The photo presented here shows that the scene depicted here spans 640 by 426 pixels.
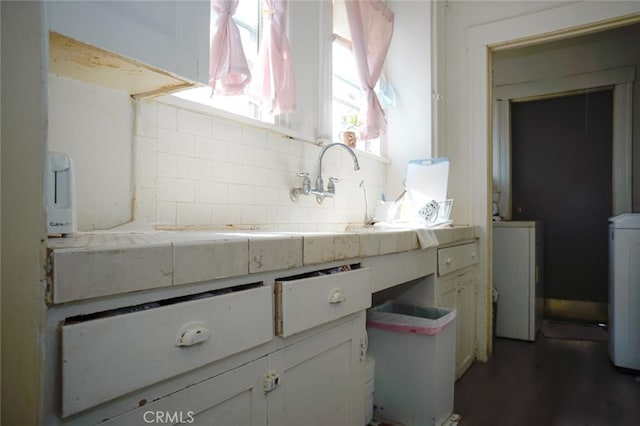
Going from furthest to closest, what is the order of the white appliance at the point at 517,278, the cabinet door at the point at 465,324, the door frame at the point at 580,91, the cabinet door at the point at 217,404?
the door frame at the point at 580,91, the white appliance at the point at 517,278, the cabinet door at the point at 465,324, the cabinet door at the point at 217,404

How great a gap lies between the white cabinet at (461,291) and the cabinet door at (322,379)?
2.89ft

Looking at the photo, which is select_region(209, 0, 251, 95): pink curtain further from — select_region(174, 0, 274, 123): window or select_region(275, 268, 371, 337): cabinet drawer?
select_region(275, 268, 371, 337): cabinet drawer

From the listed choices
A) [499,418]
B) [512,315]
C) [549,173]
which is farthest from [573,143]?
[499,418]

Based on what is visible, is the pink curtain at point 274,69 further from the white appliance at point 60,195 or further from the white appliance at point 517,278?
the white appliance at point 517,278

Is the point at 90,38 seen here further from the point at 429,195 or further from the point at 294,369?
the point at 429,195

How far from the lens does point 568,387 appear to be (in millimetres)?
2279

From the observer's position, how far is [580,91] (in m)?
3.89

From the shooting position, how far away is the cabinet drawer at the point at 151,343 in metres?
0.60

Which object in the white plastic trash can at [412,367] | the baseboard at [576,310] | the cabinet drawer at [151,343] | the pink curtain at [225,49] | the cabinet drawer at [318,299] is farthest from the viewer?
the baseboard at [576,310]

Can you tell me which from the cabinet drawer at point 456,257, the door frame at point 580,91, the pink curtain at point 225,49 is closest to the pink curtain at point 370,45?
the cabinet drawer at point 456,257

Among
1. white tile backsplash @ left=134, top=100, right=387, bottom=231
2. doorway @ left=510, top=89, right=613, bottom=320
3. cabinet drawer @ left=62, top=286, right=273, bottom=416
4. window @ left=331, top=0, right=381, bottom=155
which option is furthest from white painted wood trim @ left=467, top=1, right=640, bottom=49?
cabinet drawer @ left=62, top=286, right=273, bottom=416

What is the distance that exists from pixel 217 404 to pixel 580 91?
4.40 metres

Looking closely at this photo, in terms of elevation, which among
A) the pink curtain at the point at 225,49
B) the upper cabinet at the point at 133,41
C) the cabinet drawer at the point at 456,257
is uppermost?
the pink curtain at the point at 225,49

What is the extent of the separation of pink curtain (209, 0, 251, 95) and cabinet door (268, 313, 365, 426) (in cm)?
102
